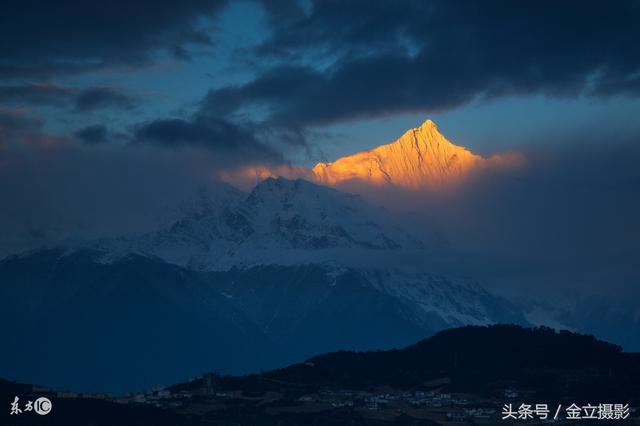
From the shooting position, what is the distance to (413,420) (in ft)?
510

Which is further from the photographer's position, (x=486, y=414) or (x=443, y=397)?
(x=443, y=397)

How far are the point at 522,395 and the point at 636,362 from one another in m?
16.0

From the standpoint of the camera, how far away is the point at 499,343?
7446 inches

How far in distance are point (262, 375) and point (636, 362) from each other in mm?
39651

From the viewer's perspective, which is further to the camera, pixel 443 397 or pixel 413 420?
pixel 443 397

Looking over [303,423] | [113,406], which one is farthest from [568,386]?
[113,406]

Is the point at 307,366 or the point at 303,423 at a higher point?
the point at 307,366

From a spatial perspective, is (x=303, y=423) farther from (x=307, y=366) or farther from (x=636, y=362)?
(x=636, y=362)

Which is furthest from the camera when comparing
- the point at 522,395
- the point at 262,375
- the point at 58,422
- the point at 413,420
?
the point at 262,375

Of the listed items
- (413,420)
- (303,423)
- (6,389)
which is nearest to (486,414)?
(413,420)

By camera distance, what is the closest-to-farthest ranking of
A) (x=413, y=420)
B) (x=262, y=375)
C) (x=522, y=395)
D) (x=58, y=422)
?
(x=58, y=422) < (x=413, y=420) < (x=522, y=395) < (x=262, y=375)

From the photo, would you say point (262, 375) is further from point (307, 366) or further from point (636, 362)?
point (636, 362)

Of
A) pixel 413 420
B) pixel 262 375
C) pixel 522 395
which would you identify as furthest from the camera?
pixel 262 375

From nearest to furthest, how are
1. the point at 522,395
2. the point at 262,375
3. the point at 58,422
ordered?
the point at 58,422 < the point at 522,395 < the point at 262,375
